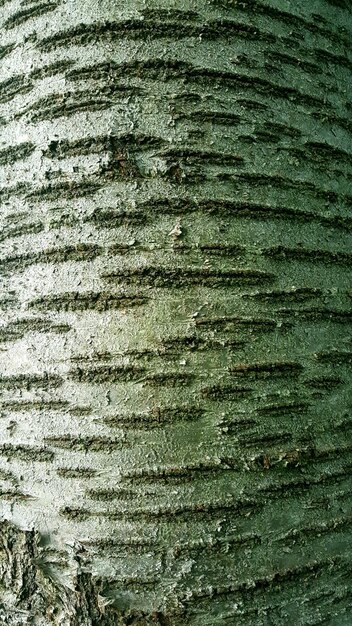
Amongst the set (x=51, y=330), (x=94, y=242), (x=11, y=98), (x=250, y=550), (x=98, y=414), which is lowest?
(x=250, y=550)

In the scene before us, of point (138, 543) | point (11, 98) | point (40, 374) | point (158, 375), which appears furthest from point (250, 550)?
point (11, 98)

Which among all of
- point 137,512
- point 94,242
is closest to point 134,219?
point 94,242

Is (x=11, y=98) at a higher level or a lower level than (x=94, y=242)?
higher

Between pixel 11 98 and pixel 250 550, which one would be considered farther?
pixel 11 98

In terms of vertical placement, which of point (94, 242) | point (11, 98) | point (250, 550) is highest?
point (11, 98)

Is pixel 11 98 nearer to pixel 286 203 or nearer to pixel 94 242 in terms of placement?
pixel 94 242

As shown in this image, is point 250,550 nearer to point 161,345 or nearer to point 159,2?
point 161,345
